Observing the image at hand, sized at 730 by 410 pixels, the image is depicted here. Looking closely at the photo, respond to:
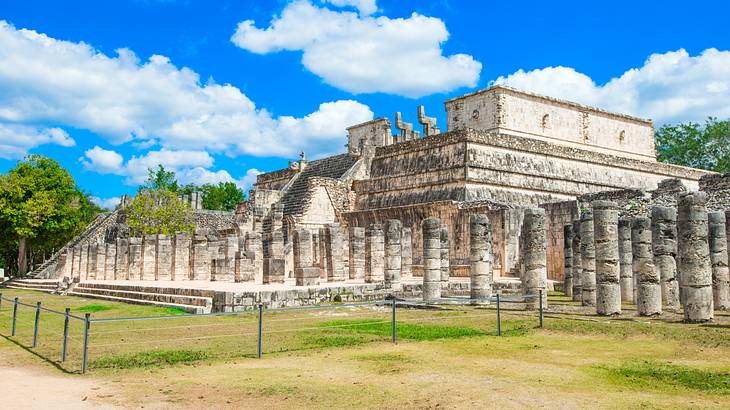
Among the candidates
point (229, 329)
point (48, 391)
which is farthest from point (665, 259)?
point (48, 391)

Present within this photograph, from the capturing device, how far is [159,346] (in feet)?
28.5

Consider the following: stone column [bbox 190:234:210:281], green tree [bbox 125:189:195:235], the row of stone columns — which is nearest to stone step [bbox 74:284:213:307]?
stone column [bbox 190:234:210:281]

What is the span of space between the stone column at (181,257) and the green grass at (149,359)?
15464 mm

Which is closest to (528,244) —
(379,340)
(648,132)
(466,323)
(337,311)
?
(466,323)

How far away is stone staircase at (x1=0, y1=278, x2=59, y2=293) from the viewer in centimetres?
2238

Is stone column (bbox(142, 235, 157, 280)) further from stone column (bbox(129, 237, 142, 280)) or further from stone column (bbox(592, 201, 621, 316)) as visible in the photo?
stone column (bbox(592, 201, 621, 316))

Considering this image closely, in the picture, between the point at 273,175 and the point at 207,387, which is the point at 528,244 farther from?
the point at 273,175

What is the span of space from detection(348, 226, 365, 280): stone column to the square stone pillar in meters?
7.54

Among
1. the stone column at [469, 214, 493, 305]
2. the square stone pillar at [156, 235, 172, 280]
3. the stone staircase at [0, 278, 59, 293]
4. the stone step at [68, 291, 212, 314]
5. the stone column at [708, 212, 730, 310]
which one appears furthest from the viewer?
the square stone pillar at [156, 235, 172, 280]

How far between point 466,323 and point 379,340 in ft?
7.57

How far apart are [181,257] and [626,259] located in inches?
607

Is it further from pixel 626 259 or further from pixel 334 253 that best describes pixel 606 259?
pixel 334 253

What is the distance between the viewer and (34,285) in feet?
78.7

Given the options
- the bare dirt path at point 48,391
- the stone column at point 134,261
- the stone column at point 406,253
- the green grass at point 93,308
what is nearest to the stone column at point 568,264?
the stone column at point 406,253
